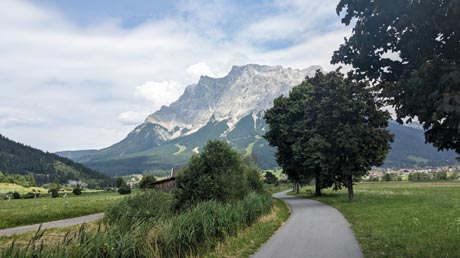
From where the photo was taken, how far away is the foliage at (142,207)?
18.7 m

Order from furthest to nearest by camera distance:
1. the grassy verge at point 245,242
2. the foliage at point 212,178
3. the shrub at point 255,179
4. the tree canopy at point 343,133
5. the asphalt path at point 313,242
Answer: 1. the shrub at point 255,179
2. the tree canopy at point 343,133
3. the foliage at point 212,178
4. the grassy verge at point 245,242
5. the asphalt path at point 313,242

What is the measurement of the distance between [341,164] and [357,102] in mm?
5990

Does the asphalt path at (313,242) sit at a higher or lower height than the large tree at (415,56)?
lower

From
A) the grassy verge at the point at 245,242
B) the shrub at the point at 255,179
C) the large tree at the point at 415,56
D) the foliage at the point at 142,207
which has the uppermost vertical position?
the large tree at the point at 415,56

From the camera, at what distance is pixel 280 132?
4825 cm

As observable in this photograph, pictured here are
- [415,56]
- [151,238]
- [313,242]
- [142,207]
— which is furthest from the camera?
[142,207]

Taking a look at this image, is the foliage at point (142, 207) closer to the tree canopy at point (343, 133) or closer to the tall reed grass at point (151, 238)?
the tall reed grass at point (151, 238)

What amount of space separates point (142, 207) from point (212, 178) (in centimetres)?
616

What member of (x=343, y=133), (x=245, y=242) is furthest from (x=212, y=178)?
(x=343, y=133)

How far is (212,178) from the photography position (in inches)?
982

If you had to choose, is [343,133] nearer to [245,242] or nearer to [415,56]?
[245,242]

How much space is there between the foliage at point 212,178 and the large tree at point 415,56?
16031mm

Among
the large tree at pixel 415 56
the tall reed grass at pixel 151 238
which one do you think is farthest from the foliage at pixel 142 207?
the large tree at pixel 415 56

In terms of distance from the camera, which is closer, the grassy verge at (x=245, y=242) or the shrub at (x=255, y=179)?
the grassy verge at (x=245, y=242)
